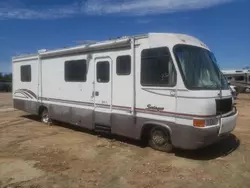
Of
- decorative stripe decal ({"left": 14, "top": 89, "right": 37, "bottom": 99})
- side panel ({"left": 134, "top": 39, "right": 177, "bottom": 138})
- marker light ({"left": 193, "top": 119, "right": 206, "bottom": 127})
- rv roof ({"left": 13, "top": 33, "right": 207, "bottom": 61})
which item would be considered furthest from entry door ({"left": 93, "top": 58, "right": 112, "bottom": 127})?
decorative stripe decal ({"left": 14, "top": 89, "right": 37, "bottom": 99})

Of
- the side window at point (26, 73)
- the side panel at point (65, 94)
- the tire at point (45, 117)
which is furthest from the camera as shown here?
the side window at point (26, 73)

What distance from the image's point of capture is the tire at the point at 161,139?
24.0ft

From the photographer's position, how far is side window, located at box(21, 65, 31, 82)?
12.4m

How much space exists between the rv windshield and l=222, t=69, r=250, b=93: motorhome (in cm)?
3004

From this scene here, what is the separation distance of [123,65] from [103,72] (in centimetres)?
88

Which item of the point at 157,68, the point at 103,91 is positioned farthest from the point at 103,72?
the point at 157,68

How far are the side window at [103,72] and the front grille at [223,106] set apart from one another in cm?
321

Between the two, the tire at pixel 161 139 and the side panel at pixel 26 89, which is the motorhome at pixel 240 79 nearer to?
the side panel at pixel 26 89

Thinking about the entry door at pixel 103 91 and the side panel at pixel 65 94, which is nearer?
the entry door at pixel 103 91

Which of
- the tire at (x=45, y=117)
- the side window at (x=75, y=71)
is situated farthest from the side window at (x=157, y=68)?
the tire at (x=45, y=117)

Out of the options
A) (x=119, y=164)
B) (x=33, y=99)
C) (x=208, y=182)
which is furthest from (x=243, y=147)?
(x=33, y=99)

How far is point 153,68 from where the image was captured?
721cm

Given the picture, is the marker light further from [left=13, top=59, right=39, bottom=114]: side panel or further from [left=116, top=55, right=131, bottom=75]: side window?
[left=13, top=59, right=39, bottom=114]: side panel

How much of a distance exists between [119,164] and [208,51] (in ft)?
12.2
